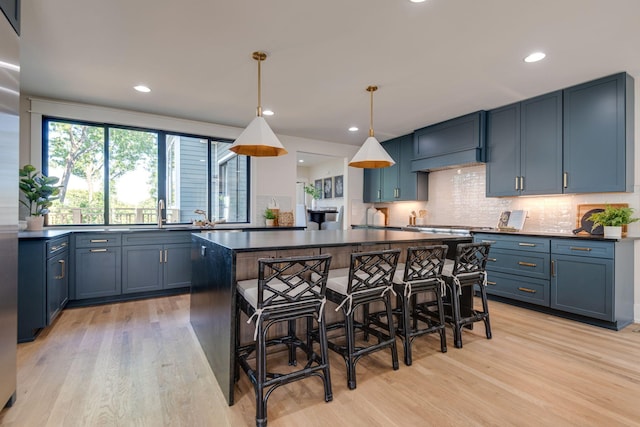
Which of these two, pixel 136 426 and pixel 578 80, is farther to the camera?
pixel 578 80

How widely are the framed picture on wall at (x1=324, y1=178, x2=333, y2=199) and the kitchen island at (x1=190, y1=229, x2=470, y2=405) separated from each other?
5.88 m

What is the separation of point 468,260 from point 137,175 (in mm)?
4330

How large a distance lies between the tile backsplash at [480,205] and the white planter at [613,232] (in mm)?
388

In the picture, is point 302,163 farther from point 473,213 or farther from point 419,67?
point 419,67

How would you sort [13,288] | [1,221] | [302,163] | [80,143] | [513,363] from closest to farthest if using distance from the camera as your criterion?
[1,221], [13,288], [513,363], [80,143], [302,163]

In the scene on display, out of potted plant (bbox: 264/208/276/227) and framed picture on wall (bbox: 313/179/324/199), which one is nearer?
potted plant (bbox: 264/208/276/227)

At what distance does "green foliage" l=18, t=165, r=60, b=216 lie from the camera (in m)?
3.36

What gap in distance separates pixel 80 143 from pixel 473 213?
563 cm

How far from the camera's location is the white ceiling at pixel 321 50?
2.13 m

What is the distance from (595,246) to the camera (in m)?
2.99

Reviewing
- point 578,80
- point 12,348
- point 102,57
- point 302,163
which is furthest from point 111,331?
point 302,163

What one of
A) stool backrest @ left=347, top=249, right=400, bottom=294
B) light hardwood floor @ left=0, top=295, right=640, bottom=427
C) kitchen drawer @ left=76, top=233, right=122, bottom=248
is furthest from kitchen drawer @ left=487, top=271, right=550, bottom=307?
kitchen drawer @ left=76, top=233, right=122, bottom=248

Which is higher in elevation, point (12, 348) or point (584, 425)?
point (12, 348)

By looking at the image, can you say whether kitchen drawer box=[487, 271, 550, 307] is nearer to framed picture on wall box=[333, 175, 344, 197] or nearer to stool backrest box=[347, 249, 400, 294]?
stool backrest box=[347, 249, 400, 294]
